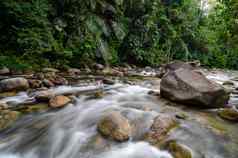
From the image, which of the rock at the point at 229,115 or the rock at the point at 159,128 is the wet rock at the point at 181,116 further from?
the rock at the point at 229,115

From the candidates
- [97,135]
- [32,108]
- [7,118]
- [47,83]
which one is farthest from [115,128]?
[47,83]

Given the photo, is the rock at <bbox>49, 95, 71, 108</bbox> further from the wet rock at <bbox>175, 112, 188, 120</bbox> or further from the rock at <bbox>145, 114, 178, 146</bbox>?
the wet rock at <bbox>175, 112, 188, 120</bbox>

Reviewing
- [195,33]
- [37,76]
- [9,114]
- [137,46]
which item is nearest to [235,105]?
[9,114]

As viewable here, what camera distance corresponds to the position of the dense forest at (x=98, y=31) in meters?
9.52

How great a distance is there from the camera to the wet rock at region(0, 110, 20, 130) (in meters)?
3.87

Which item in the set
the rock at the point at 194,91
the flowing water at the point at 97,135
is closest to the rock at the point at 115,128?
the flowing water at the point at 97,135

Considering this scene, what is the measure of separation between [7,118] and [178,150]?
3125mm

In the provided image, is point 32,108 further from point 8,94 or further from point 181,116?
point 181,116

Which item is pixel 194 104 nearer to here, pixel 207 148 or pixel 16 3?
pixel 207 148

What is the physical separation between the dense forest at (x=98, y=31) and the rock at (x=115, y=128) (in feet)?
12.9

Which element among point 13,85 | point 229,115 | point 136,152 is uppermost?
point 13,85

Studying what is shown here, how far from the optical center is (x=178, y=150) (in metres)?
3.03

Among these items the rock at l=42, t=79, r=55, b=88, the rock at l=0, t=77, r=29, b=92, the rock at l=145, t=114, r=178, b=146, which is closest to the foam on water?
the rock at l=145, t=114, r=178, b=146

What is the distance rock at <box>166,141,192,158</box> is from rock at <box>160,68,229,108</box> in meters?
2.02
